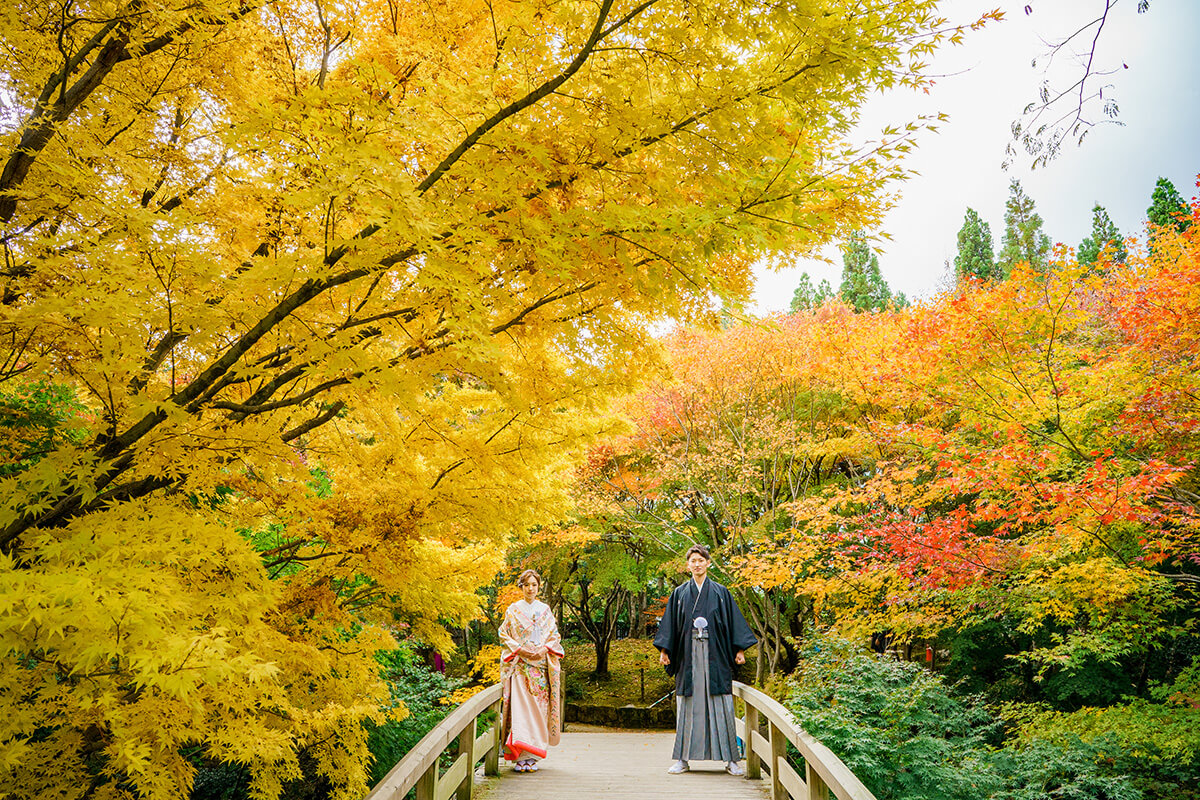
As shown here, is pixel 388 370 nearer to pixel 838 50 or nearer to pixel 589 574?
pixel 838 50

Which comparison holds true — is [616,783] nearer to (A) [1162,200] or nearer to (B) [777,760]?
(B) [777,760]

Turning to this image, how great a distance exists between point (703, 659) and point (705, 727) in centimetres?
45

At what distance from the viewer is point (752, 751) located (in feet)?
14.8

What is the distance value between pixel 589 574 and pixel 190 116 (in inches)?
453

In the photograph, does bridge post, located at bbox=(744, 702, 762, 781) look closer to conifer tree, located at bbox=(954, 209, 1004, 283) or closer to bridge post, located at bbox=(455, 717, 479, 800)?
bridge post, located at bbox=(455, 717, 479, 800)

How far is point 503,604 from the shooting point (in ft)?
28.5

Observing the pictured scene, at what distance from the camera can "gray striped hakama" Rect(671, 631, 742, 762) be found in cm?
462

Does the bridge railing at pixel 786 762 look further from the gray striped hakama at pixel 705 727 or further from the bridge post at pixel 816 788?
the gray striped hakama at pixel 705 727

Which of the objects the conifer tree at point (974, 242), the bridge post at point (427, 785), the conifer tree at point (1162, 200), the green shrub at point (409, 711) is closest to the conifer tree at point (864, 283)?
the conifer tree at point (974, 242)

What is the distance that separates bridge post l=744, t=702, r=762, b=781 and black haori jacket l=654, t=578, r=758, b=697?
24 cm

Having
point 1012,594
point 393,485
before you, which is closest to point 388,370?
point 393,485

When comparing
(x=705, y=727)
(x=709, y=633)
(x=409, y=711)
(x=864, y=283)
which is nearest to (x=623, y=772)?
(x=705, y=727)

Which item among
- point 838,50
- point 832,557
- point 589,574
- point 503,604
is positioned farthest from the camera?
point 589,574

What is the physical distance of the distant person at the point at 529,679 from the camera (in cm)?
480
